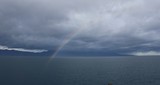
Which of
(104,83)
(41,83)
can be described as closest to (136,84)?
(104,83)

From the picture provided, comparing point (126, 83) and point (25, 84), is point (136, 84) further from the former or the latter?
point (25, 84)

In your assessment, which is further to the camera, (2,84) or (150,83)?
(150,83)

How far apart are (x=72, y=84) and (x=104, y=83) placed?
1908 centimetres

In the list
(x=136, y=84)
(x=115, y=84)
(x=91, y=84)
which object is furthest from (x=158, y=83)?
(x=91, y=84)

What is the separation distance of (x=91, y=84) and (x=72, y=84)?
428 inches

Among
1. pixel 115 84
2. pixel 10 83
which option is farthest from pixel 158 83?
pixel 10 83

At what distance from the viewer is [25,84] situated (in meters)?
86.2

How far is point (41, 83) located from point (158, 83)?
2726 inches

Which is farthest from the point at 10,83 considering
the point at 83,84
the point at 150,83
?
the point at 150,83

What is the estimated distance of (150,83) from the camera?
9106 cm

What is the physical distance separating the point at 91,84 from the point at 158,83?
40.5 m

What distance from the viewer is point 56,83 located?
88.8m

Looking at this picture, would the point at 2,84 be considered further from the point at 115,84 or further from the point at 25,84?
the point at 115,84

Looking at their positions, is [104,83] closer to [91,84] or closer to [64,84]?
[91,84]
